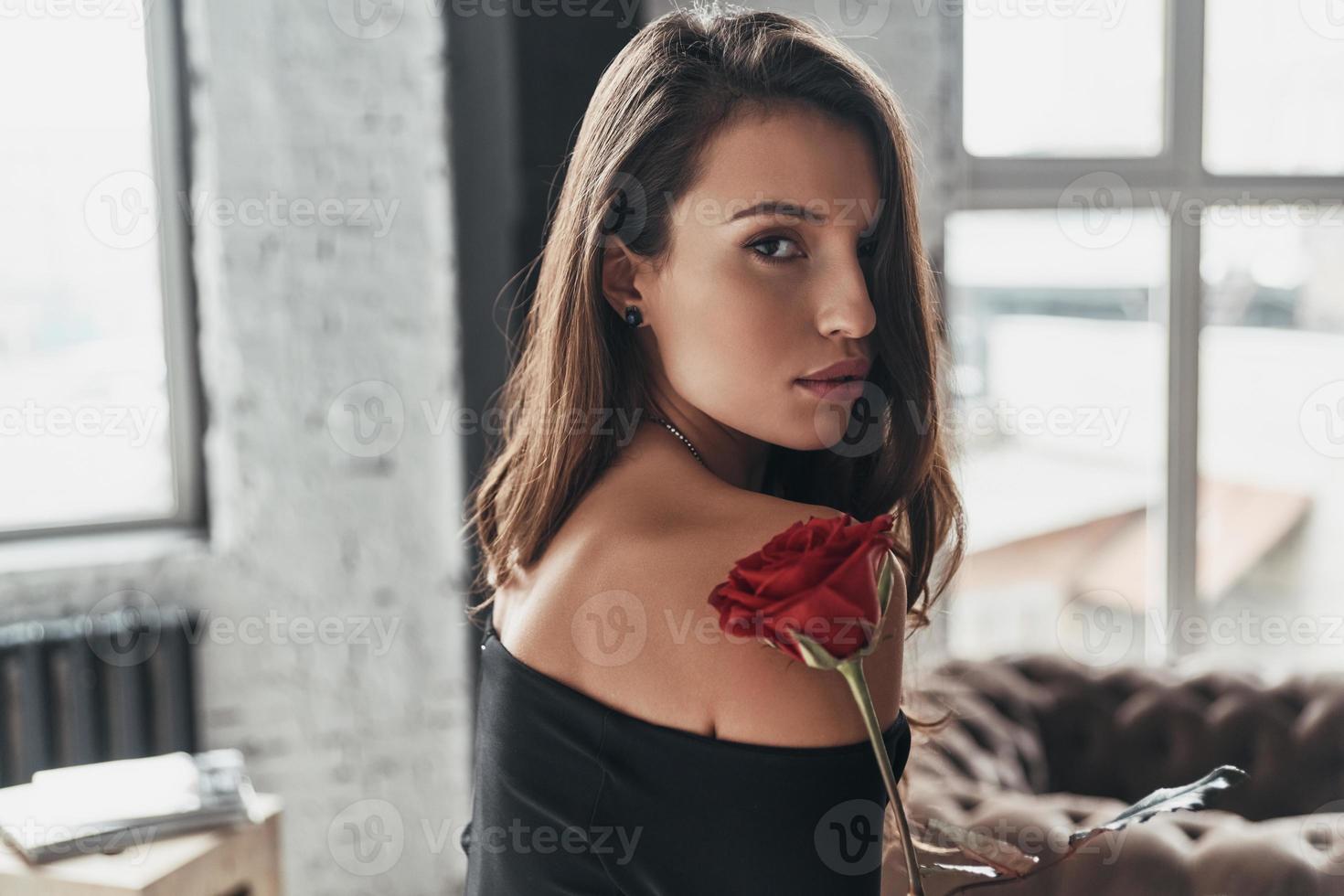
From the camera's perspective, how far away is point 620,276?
101 cm

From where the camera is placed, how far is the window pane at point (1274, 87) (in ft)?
11.0

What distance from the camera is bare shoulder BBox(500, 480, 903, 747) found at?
767 millimetres

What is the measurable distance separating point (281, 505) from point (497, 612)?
6.34 feet

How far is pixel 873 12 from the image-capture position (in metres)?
3.01

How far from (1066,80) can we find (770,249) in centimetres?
271

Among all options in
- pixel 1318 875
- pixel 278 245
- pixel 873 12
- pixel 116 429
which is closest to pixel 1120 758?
pixel 1318 875

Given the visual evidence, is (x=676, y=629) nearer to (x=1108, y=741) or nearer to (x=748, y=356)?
(x=748, y=356)

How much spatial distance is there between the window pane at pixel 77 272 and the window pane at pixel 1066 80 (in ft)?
6.89

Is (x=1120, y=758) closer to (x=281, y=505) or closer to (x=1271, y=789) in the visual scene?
(x=1271, y=789)

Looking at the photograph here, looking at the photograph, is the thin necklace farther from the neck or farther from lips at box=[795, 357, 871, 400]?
lips at box=[795, 357, 871, 400]

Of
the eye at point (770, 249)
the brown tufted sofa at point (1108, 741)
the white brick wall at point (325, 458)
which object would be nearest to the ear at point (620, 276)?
the eye at point (770, 249)

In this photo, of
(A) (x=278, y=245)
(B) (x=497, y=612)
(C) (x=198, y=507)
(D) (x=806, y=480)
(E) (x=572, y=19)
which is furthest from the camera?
(C) (x=198, y=507)
